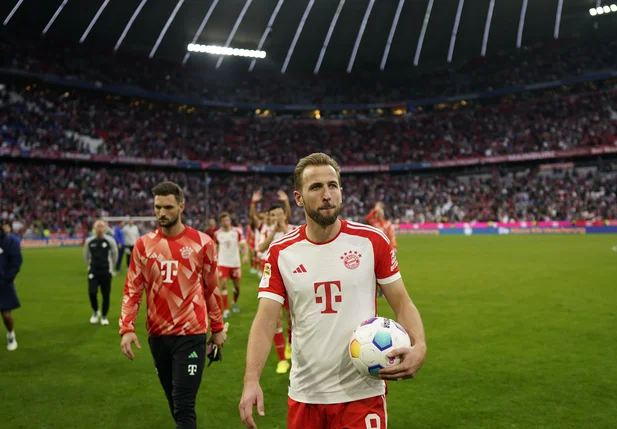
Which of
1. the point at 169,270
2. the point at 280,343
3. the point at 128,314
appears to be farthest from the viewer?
the point at 280,343

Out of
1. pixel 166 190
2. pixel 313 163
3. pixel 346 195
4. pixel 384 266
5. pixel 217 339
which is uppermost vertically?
pixel 346 195

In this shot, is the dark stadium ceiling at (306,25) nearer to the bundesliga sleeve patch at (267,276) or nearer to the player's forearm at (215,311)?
the player's forearm at (215,311)

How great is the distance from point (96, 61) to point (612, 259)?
4840 centimetres

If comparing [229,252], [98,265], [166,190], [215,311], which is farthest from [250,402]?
[229,252]

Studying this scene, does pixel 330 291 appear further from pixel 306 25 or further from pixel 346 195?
pixel 346 195

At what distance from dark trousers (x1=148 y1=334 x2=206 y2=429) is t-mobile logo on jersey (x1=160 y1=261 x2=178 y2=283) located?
519 mm

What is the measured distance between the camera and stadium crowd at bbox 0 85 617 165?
149 feet

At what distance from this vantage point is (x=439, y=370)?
7027mm

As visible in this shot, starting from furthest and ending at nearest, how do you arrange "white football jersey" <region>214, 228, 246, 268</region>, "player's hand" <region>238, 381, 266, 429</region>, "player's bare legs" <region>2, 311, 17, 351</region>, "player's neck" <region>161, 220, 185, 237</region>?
1. "white football jersey" <region>214, 228, 246, 268</region>
2. "player's bare legs" <region>2, 311, 17, 351</region>
3. "player's neck" <region>161, 220, 185, 237</region>
4. "player's hand" <region>238, 381, 266, 429</region>

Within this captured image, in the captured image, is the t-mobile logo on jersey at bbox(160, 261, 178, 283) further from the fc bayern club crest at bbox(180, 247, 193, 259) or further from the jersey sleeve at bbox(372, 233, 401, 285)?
the jersey sleeve at bbox(372, 233, 401, 285)

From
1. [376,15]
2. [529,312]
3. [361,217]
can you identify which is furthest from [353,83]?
[529,312]

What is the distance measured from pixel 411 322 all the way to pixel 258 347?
864mm

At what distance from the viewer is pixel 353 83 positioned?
6316 cm

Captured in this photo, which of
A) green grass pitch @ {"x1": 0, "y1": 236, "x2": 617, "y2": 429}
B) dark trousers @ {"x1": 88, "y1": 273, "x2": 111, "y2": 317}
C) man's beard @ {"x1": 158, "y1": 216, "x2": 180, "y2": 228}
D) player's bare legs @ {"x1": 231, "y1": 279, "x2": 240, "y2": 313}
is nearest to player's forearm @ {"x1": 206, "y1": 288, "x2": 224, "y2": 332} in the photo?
man's beard @ {"x1": 158, "y1": 216, "x2": 180, "y2": 228}
